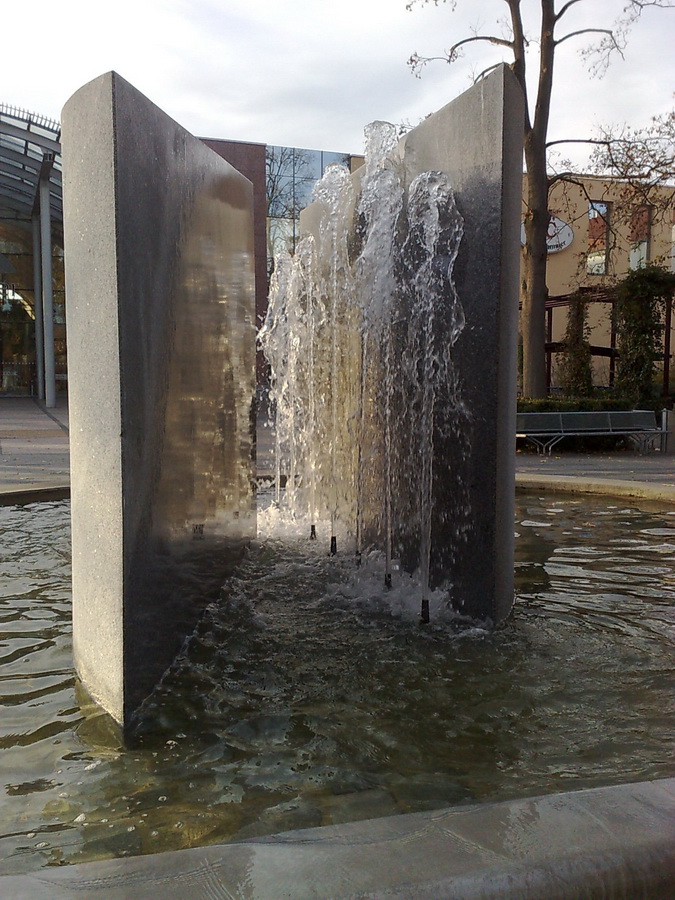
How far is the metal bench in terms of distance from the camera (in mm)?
12031

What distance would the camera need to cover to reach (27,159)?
19672 millimetres

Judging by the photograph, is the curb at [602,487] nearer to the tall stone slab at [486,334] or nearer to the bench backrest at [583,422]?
the bench backrest at [583,422]

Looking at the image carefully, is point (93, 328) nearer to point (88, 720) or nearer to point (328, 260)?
point (88, 720)

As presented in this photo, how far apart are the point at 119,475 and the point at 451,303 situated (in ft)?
6.75

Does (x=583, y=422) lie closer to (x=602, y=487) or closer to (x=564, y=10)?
(x=602, y=487)

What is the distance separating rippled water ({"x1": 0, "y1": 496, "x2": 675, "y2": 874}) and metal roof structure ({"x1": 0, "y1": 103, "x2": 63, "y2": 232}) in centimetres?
1329

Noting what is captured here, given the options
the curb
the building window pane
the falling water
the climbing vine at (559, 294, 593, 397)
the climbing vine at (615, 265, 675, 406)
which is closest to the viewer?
the falling water

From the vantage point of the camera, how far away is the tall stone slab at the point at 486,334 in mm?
3670

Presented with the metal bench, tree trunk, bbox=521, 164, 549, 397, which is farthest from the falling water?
tree trunk, bbox=521, 164, 549, 397

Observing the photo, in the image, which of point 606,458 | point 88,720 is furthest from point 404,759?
point 606,458

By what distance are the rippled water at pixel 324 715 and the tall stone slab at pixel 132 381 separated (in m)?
0.24

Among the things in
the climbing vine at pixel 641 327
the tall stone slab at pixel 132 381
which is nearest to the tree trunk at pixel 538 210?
the climbing vine at pixel 641 327

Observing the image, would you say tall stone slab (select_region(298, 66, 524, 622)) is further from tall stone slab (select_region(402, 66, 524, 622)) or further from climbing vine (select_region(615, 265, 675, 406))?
climbing vine (select_region(615, 265, 675, 406))

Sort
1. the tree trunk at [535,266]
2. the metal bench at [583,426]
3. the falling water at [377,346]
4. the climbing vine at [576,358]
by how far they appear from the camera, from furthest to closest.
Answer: the climbing vine at [576,358] < the tree trunk at [535,266] < the metal bench at [583,426] < the falling water at [377,346]
